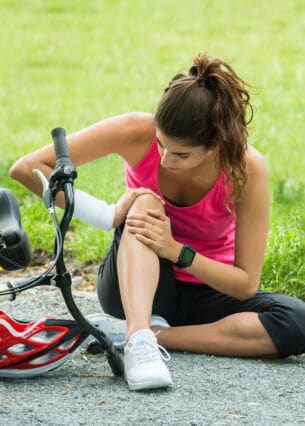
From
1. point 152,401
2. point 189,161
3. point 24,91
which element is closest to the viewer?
point 152,401

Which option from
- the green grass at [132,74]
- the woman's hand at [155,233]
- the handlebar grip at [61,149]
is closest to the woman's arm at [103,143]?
the woman's hand at [155,233]

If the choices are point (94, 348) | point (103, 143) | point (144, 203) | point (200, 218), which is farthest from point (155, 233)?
point (94, 348)

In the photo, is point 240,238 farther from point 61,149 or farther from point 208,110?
point 61,149

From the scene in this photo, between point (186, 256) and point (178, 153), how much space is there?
0.37 m

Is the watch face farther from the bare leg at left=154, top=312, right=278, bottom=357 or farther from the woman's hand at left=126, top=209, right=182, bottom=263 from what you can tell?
the bare leg at left=154, top=312, right=278, bottom=357

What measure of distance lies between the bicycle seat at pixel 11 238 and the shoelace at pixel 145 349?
43 centimetres

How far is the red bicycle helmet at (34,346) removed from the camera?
342cm

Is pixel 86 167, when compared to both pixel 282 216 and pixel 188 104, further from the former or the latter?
pixel 188 104

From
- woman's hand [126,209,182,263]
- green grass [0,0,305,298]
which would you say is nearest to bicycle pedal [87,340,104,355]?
woman's hand [126,209,182,263]

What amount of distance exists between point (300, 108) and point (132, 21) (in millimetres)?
4122

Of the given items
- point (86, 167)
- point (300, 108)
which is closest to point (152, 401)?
point (86, 167)

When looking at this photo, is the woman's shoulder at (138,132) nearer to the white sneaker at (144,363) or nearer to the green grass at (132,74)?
the white sneaker at (144,363)

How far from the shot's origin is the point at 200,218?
3.78 metres

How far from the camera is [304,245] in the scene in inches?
187
